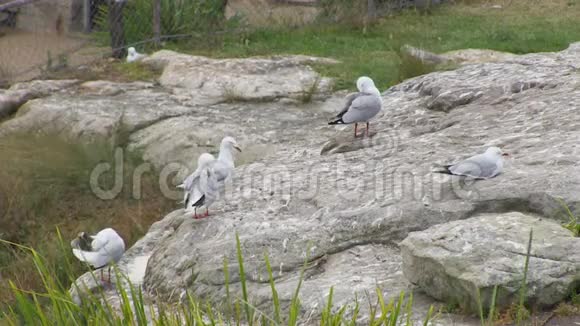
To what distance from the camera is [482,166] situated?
5.56 meters

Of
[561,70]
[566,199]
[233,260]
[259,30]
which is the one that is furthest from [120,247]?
[259,30]

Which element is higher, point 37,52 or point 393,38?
point 393,38

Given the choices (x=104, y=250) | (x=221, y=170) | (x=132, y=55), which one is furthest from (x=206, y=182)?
(x=132, y=55)

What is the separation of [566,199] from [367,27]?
948 cm

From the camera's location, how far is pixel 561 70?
811 centimetres

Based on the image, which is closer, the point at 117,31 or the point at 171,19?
the point at 117,31

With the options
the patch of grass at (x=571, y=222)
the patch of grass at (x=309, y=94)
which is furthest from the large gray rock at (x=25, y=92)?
the patch of grass at (x=571, y=222)

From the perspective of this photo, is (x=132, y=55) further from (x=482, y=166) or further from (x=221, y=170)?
(x=482, y=166)

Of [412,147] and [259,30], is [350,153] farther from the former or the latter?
[259,30]

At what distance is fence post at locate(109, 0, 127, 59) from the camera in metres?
12.4

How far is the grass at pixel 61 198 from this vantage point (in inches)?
315

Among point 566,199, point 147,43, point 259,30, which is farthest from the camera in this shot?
point 259,30

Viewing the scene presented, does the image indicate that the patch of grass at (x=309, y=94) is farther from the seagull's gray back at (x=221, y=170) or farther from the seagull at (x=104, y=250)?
the seagull at (x=104, y=250)

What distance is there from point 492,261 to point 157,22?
949cm
